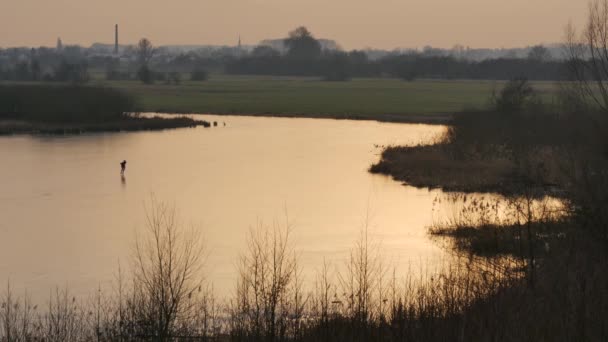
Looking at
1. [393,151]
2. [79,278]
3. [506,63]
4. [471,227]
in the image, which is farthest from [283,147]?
[506,63]

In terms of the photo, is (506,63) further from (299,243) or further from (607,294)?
(607,294)

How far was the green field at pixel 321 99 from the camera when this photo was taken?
59125 millimetres

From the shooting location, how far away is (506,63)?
11069 cm

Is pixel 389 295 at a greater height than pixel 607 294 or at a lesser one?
lesser

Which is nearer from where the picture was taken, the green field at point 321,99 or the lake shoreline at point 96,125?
the lake shoreline at point 96,125

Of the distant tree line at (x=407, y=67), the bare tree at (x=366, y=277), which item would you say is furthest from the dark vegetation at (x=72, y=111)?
the distant tree line at (x=407, y=67)

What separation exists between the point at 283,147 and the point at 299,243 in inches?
785

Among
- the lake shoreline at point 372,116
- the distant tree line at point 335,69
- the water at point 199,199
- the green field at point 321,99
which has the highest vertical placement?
the distant tree line at point 335,69

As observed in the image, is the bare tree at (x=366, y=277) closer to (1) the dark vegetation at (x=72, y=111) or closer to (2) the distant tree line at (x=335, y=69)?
(1) the dark vegetation at (x=72, y=111)

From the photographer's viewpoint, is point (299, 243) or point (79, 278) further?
point (299, 243)

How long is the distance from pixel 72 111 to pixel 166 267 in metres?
40.0

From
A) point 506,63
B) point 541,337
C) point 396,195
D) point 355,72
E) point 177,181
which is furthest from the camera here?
point 355,72

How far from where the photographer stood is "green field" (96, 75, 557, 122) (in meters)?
59.1

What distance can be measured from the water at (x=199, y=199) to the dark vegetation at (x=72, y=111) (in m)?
6.29
